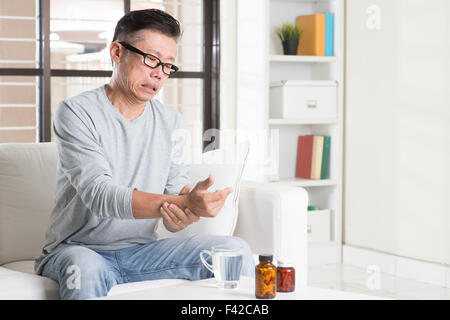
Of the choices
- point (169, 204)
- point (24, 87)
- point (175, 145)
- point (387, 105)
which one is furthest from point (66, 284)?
point (387, 105)

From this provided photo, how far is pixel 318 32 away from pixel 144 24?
2025 mm

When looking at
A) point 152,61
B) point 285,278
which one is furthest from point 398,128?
point 285,278

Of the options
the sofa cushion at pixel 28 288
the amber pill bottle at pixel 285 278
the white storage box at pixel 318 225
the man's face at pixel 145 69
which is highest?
the man's face at pixel 145 69

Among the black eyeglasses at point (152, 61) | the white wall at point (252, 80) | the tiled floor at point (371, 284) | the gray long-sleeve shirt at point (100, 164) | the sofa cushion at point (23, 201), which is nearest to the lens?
the gray long-sleeve shirt at point (100, 164)

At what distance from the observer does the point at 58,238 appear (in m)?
1.92

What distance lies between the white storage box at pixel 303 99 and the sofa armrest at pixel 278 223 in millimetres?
1439

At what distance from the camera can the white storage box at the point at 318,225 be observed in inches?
152

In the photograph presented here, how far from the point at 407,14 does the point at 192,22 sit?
1.22 metres

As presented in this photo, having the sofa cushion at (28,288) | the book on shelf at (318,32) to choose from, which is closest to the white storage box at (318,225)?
the book on shelf at (318,32)

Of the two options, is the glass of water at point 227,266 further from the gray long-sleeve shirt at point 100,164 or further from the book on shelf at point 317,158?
the book on shelf at point 317,158

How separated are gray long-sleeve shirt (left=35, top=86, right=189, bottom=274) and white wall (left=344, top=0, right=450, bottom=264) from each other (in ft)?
5.64

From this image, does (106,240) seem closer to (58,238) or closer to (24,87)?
Answer: (58,238)

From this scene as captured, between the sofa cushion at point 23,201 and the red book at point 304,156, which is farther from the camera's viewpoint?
the red book at point 304,156
